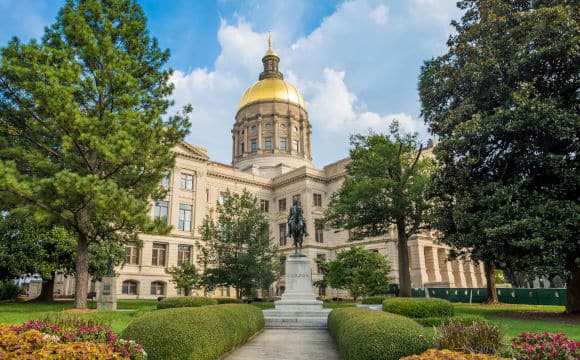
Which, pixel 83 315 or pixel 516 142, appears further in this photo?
pixel 516 142

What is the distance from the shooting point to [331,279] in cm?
3678

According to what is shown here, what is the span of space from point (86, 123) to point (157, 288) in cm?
3411

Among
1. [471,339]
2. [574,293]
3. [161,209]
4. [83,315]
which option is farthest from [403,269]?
[161,209]

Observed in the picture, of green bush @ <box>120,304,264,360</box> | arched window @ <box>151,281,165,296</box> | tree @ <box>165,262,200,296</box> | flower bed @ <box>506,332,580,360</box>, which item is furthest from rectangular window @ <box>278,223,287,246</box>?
flower bed @ <box>506,332,580,360</box>

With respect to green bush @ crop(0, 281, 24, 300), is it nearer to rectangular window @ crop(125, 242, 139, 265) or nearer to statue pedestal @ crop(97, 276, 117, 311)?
rectangular window @ crop(125, 242, 139, 265)

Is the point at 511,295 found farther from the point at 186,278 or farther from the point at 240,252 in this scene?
the point at 186,278

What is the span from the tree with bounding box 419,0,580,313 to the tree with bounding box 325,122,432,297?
487 centimetres

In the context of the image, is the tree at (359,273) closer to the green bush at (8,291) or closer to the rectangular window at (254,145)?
the green bush at (8,291)

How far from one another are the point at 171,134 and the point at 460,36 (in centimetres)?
1731

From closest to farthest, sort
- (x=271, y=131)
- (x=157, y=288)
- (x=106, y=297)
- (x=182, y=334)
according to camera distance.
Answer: (x=182, y=334) → (x=106, y=297) → (x=157, y=288) → (x=271, y=131)

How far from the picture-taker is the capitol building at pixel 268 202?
48250mm

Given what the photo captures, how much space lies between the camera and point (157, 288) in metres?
48.2

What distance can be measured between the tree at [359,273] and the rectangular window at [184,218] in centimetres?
2240

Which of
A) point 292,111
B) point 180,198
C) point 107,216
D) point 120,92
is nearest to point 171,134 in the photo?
point 120,92
